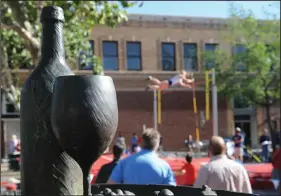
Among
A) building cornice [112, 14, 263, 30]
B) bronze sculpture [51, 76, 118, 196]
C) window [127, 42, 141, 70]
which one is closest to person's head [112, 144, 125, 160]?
bronze sculpture [51, 76, 118, 196]

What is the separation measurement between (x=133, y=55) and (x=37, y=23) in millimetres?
17668

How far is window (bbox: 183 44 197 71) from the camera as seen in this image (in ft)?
92.0

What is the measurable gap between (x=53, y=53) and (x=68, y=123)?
48 cm

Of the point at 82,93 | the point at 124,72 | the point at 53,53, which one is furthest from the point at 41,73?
the point at 124,72

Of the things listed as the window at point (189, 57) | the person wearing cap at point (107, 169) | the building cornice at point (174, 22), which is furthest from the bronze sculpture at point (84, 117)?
the window at point (189, 57)

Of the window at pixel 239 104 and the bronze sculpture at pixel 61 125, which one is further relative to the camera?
the window at pixel 239 104

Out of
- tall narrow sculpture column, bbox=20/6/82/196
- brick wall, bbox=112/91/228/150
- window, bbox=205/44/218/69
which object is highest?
window, bbox=205/44/218/69

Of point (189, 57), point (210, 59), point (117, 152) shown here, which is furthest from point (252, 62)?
point (117, 152)

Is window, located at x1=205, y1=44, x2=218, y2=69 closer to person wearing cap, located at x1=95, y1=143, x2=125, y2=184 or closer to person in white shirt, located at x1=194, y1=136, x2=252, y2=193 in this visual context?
person wearing cap, located at x1=95, y1=143, x2=125, y2=184

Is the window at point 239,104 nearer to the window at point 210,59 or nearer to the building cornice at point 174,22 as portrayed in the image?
the window at point 210,59

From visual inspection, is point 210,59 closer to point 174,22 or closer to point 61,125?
point 174,22

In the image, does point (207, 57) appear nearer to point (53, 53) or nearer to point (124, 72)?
point (124, 72)

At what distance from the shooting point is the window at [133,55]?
27344mm

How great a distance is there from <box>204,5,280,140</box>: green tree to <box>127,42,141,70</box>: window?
484 cm
